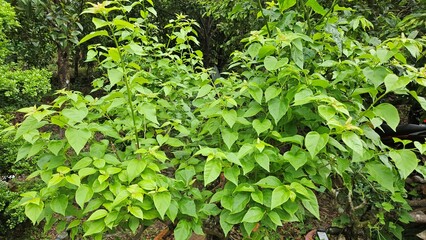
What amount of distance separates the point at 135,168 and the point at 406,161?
0.93 m

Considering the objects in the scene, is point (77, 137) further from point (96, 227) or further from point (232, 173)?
point (232, 173)

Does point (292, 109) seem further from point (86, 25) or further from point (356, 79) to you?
point (86, 25)

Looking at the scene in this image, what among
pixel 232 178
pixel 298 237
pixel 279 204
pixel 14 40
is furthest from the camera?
pixel 14 40

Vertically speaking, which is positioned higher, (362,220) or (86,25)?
(86,25)

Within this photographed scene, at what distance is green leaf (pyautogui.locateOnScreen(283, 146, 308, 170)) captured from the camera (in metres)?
1.10

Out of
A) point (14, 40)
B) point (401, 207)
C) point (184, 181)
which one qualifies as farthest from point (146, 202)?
point (14, 40)

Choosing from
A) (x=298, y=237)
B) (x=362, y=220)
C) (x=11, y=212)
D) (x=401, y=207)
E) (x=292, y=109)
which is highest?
(x=292, y=109)

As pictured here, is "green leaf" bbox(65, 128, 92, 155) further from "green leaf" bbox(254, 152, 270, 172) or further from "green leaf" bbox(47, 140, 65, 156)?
"green leaf" bbox(254, 152, 270, 172)

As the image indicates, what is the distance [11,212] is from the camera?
2.11m

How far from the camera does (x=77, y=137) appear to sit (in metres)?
1.12

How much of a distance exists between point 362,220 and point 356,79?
4.12 ft

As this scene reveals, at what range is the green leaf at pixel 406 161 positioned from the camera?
1.06 m

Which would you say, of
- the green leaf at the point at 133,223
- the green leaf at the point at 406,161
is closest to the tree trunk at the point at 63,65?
the green leaf at the point at 133,223

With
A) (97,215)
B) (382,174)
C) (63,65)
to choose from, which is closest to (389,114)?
(382,174)
